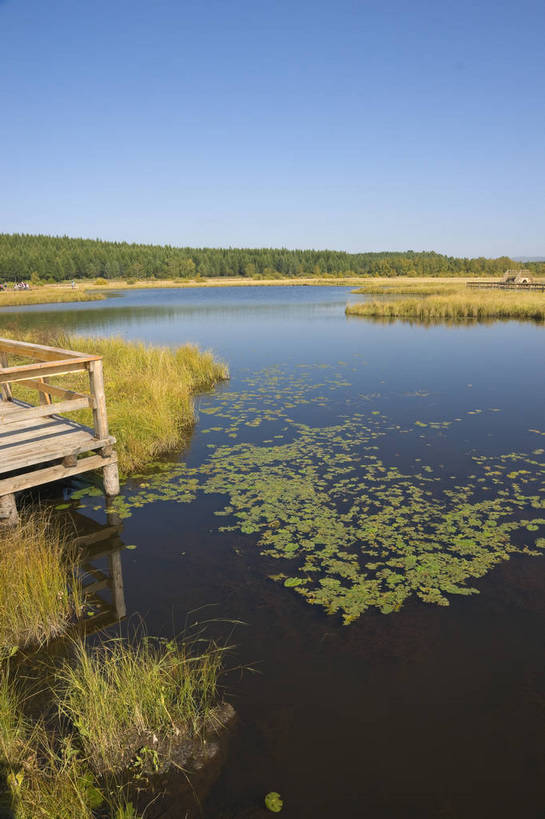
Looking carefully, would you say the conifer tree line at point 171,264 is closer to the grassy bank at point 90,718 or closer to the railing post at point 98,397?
the railing post at point 98,397

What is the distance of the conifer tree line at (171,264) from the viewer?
103812 mm

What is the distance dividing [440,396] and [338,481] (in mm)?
6676

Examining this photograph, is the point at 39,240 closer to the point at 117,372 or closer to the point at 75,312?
the point at 75,312

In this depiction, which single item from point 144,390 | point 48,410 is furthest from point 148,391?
point 48,410

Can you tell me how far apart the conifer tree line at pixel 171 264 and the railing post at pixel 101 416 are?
101 m

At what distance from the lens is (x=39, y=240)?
443ft

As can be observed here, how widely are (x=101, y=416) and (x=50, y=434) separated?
106cm

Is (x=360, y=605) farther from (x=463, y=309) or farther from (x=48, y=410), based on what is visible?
(x=463, y=309)

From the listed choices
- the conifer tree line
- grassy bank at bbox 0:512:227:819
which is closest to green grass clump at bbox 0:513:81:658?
grassy bank at bbox 0:512:227:819

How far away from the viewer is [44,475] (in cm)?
624

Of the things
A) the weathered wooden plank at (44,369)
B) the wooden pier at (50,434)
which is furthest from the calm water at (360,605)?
the weathered wooden plank at (44,369)

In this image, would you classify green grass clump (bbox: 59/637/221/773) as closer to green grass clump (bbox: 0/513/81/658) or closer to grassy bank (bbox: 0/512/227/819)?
grassy bank (bbox: 0/512/227/819)

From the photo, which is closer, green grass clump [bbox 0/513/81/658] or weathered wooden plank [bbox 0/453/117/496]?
green grass clump [bbox 0/513/81/658]

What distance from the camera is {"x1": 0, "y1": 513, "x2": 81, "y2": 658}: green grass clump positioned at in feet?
13.9
